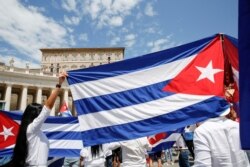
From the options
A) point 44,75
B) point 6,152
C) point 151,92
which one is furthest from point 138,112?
point 44,75

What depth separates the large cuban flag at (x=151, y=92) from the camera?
358 cm

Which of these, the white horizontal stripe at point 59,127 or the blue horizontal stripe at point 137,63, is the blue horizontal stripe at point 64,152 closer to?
the white horizontal stripe at point 59,127

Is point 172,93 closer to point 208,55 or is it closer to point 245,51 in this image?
point 208,55

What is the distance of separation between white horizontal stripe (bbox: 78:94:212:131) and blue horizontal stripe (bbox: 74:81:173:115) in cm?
6

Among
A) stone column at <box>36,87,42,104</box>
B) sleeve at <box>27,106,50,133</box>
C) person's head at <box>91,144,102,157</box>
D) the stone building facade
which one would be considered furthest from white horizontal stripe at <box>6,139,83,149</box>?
stone column at <box>36,87,42,104</box>

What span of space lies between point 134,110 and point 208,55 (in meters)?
1.26

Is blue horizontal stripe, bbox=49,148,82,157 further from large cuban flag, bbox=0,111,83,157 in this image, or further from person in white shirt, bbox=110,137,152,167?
person in white shirt, bbox=110,137,152,167

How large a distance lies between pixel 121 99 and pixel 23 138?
158 cm

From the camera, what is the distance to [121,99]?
4.30 m

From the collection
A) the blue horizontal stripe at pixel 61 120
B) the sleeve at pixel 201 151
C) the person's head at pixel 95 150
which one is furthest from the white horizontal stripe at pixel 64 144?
the sleeve at pixel 201 151

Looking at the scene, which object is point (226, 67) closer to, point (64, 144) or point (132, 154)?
point (132, 154)

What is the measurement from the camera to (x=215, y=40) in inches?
143

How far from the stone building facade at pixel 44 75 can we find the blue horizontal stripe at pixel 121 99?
4525 centimetres

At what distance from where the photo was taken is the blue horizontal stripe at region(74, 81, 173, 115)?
13.3ft
